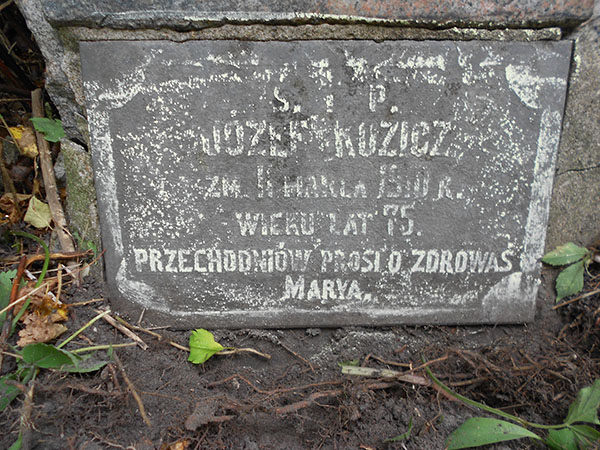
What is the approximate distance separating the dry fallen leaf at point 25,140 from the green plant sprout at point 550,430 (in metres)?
1.85

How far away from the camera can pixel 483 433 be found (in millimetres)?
1192

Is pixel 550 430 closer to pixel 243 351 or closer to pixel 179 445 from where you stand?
pixel 243 351

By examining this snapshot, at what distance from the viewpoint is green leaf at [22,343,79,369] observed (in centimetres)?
117

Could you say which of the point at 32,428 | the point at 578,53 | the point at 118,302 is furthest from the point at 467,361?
the point at 32,428

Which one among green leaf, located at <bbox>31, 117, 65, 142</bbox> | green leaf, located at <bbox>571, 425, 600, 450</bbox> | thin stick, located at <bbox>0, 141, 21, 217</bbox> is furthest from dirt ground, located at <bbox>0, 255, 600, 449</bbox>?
green leaf, located at <bbox>31, 117, 65, 142</bbox>

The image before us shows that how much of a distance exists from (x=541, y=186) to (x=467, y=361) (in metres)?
0.68

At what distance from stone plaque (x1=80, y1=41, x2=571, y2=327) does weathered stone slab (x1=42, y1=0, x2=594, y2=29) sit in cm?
8

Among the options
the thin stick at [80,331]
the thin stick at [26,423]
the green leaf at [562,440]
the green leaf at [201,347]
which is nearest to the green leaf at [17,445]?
the thin stick at [26,423]

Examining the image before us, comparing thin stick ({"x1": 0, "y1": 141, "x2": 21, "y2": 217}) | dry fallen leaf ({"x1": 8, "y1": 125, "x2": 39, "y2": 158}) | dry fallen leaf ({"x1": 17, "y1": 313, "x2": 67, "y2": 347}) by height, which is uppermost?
dry fallen leaf ({"x1": 8, "y1": 125, "x2": 39, "y2": 158})

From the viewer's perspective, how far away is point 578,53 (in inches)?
52.8

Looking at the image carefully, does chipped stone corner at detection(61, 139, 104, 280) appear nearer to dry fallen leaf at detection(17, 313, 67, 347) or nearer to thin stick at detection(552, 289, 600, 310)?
dry fallen leaf at detection(17, 313, 67, 347)

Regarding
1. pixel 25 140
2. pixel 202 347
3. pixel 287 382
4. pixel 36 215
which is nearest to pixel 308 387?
pixel 287 382

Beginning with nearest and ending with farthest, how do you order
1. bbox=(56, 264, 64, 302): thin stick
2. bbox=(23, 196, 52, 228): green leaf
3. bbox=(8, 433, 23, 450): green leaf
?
bbox=(8, 433, 23, 450): green leaf → bbox=(56, 264, 64, 302): thin stick → bbox=(23, 196, 52, 228): green leaf

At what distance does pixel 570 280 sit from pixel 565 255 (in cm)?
10
